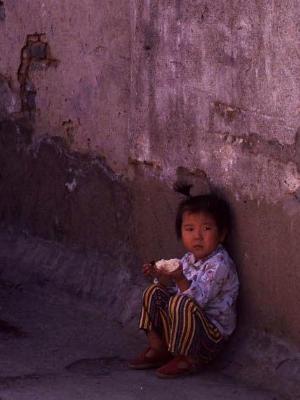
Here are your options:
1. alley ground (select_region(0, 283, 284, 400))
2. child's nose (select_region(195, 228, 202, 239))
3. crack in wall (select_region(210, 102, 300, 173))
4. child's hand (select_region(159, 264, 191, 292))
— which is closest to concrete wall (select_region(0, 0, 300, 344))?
crack in wall (select_region(210, 102, 300, 173))

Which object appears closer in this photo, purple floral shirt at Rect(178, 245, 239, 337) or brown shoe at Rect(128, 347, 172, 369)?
purple floral shirt at Rect(178, 245, 239, 337)

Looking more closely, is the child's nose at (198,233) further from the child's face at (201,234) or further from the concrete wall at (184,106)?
the concrete wall at (184,106)

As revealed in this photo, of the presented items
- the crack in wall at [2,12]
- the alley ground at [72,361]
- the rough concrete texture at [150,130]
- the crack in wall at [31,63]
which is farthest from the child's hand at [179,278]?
the crack in wall at [2,12]

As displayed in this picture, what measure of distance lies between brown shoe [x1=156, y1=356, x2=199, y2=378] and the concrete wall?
0.31 metres

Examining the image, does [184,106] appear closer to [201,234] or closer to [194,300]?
[201,234]

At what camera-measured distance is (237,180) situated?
175 inches

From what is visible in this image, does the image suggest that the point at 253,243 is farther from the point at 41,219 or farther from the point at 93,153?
the point at 41,219

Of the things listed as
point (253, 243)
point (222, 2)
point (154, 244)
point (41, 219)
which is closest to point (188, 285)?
point (253, 243)

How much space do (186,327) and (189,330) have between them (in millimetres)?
18

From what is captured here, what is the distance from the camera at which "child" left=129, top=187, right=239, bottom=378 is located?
4281 mm

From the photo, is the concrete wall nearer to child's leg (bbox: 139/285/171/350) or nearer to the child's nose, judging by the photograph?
the child's nose

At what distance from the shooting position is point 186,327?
4262mm

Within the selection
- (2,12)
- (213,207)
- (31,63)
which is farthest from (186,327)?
(2,12)

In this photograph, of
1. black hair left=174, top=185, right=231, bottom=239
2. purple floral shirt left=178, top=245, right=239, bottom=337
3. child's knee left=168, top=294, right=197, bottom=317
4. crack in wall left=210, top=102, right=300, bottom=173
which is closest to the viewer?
crack in wall left=210, top=102, right=300, bottom=173
